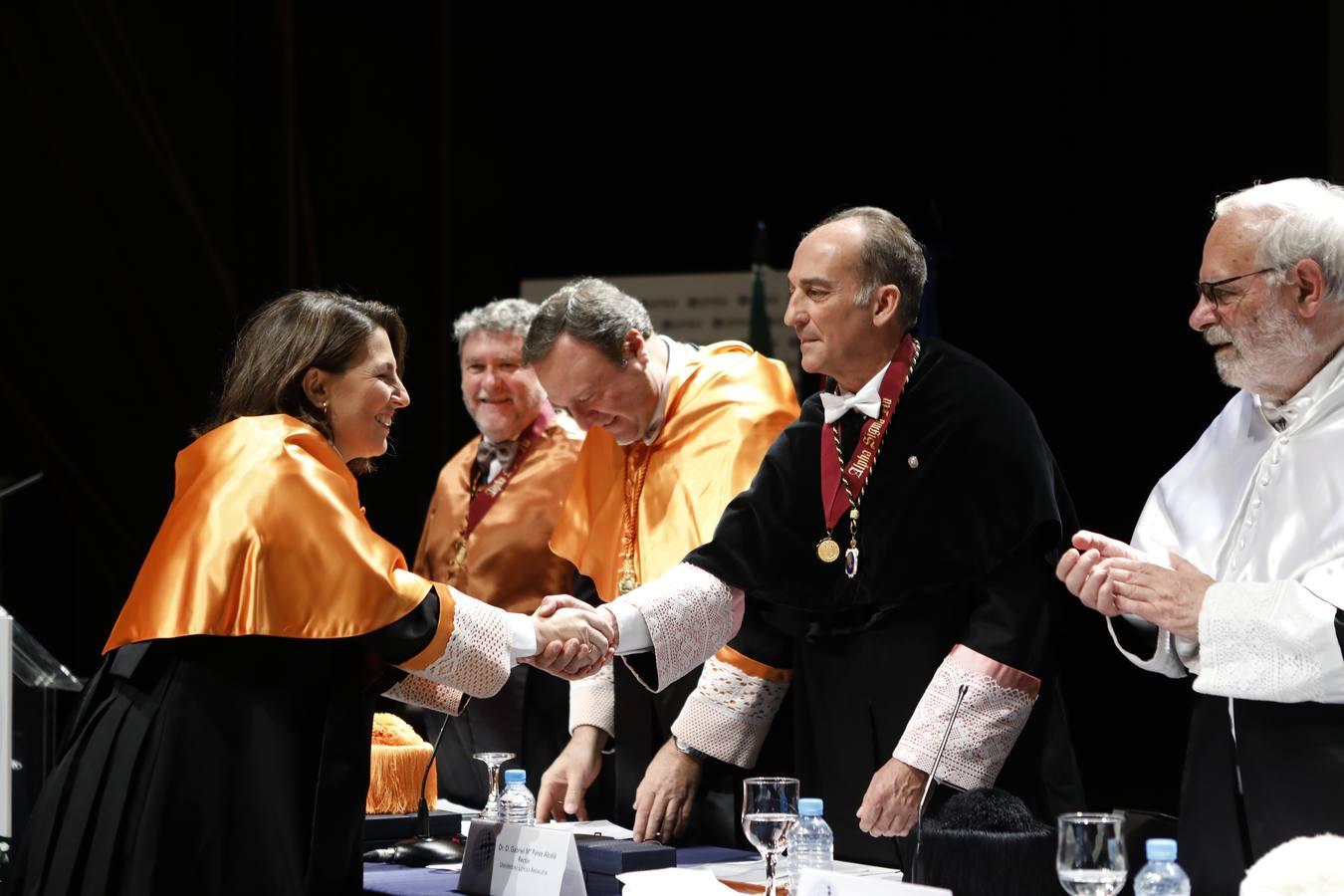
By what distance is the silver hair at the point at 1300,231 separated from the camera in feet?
8.40

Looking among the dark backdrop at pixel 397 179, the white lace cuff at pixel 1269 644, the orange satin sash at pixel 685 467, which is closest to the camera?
the white lace cuff at pixel 1269 644

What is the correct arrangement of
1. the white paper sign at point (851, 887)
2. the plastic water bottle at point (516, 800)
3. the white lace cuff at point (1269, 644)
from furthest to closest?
1. the plastic water bottle at point (516, 800)
2. the white lace cuff at point (1269, 644)
3. the white paper sign at point (851, 887)

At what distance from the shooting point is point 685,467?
381 centimetres

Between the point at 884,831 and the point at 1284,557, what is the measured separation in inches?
34.6

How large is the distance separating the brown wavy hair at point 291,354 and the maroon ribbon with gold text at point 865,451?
930 mm

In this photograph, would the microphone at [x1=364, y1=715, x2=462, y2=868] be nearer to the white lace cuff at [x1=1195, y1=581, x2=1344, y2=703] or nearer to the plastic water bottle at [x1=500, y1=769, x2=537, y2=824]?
the plastic water bottle at [x1=500, y1=769, x2=537, y2=824]

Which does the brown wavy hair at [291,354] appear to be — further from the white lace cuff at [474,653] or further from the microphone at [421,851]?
the microphone at [421,851]

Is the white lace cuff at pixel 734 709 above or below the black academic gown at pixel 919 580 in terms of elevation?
below

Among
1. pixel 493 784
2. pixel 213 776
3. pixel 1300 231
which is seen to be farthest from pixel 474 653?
pixel 1300 231

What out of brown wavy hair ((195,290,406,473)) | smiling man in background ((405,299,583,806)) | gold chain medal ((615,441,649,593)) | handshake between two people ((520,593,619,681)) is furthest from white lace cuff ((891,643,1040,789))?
smiling man in background ((405,299,583,806))

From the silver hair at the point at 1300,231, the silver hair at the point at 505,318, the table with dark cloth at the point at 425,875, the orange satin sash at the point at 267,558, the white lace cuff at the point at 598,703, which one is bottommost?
the table with dark cloth at the point at 425,875

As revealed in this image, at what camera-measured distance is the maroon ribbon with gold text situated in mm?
3178

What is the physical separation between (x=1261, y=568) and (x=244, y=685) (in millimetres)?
1665

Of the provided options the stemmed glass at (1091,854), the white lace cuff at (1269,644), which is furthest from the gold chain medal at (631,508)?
the stemmed glass at (1091,854)
